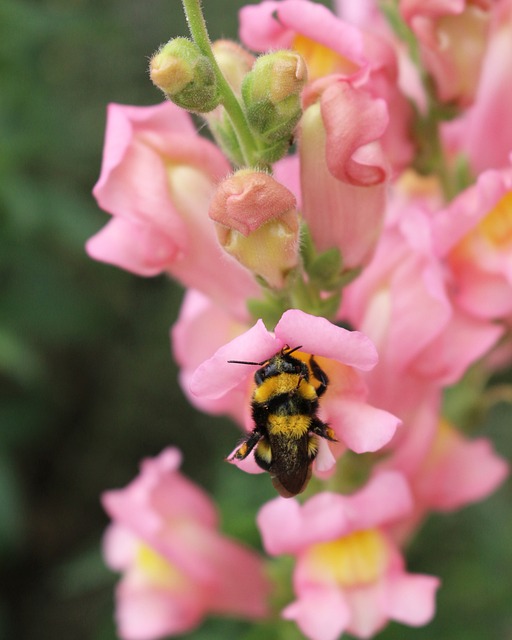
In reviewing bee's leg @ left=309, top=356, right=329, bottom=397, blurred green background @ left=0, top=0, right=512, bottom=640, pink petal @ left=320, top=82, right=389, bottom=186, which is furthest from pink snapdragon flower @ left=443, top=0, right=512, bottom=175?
blurred green background @ left=0, top=0, right=512, bottom=640

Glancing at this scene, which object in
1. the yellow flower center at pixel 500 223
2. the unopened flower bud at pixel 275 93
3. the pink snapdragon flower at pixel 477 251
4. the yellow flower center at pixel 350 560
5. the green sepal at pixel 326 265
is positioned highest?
the yellow flower center at pixel 500 223

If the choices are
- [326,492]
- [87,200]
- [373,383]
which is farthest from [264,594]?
[87,200]

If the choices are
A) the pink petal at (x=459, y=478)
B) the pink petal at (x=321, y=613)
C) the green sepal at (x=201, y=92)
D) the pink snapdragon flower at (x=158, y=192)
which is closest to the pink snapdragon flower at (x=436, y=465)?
the pink petal at (x=459, y=478)

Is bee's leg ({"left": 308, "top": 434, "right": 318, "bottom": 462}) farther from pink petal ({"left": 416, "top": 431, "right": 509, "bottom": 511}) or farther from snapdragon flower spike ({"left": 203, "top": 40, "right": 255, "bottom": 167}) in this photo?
pink petal ({"left": 416, "top": 431, "right": 509, "bottom": 511})

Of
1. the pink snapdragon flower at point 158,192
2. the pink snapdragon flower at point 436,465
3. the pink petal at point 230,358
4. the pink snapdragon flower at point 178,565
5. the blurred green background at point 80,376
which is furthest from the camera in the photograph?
the blurred green background at point 80,376

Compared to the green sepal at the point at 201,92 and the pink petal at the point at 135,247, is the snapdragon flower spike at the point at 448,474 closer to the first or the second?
the pink petal at the point at 135,247

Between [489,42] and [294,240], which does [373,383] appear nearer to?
[294,240]

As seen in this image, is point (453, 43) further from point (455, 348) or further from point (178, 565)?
point (178, 565)
